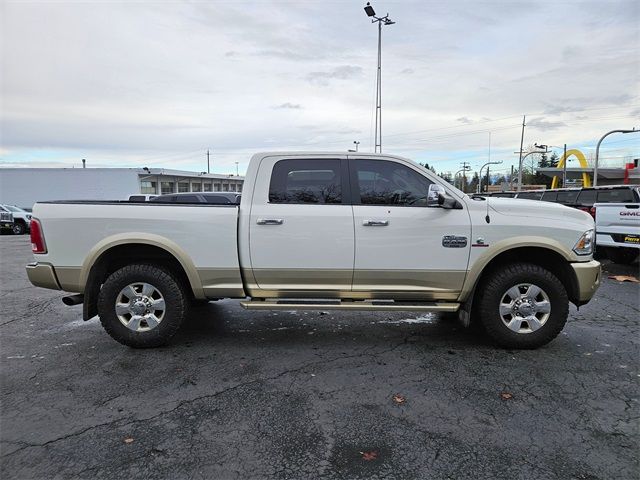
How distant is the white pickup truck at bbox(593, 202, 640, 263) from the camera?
8.94m

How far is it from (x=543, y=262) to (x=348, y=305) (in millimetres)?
2128

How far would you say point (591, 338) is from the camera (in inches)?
201

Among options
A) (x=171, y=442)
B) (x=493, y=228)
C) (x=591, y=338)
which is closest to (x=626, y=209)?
(x=591, y=338)

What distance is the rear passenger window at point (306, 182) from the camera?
470 centimetres

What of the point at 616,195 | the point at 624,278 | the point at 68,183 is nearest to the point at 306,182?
the point at 624,278

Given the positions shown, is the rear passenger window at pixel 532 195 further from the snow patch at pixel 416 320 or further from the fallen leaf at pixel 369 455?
the fallen leaf at pixel 369 455

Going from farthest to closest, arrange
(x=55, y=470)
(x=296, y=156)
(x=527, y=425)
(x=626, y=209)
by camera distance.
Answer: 1. (x=626, y=209)
2. (x=296, y=156)
3. (x=527, y=425)
4. (x=55, y=470)

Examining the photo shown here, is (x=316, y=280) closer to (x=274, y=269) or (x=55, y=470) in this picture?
(x=274, y=269)

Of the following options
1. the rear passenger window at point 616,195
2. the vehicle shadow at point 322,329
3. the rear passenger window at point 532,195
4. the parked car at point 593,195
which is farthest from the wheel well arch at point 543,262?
the rear passenger window at point 532,195

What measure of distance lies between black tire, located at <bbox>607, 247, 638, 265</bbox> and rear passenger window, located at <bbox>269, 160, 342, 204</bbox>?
28.5 feet

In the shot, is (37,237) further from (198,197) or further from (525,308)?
(198,197)

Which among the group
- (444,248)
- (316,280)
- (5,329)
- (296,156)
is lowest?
(5,329)

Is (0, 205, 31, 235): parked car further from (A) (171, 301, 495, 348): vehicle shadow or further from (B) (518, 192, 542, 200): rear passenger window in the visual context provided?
(B) (518, 192, 542, 200): rear passenger window

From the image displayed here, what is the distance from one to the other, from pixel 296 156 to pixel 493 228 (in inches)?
84.1
